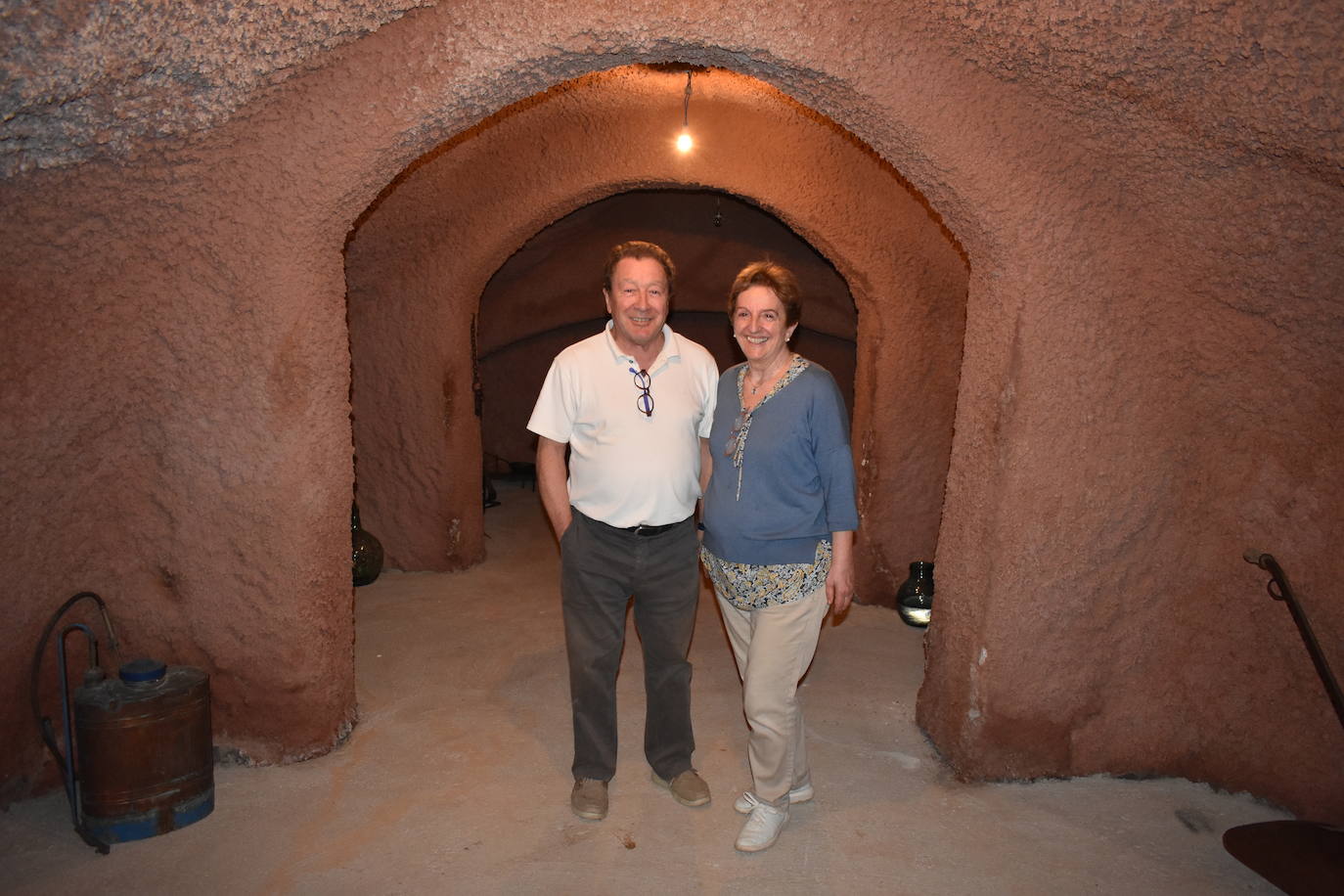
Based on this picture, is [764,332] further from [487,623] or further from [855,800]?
[487,623]

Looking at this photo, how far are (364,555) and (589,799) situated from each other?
3016 mm

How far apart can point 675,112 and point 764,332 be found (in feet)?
10.3

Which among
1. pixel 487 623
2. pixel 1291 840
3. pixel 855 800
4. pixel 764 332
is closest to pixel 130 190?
pixel 764 332

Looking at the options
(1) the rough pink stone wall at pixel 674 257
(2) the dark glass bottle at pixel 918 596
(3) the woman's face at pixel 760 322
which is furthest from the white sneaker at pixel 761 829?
(1) the rough pink stone wall at pixel 674 257

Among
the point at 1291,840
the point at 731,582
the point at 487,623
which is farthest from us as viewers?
the point at 487,623

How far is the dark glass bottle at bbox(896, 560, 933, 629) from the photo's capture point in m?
5.23

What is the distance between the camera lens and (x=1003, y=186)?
318 cm

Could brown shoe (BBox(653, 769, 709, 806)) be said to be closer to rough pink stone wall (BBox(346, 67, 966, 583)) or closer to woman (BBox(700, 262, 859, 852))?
woman (BBox(700, 262, 859, 852))

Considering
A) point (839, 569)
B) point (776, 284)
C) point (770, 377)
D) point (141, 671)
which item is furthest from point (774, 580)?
point (141, 671)

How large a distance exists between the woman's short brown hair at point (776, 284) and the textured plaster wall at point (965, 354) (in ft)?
2.34

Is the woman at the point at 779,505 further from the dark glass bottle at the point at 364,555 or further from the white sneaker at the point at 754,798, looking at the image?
the dark glass bottle at the point at 364,555

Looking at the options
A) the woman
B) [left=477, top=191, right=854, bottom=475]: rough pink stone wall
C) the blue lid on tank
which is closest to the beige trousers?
the woman

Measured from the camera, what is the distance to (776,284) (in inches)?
111

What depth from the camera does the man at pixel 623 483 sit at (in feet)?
9.73
